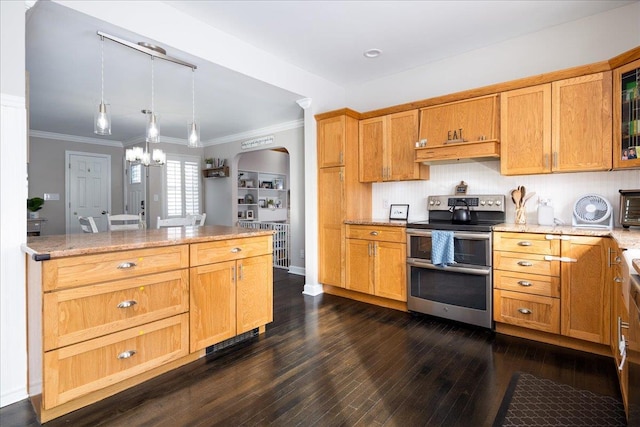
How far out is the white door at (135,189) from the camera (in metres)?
6.71

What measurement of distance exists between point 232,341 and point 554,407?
224 centimetres

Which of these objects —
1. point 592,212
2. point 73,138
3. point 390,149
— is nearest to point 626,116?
point 592,212

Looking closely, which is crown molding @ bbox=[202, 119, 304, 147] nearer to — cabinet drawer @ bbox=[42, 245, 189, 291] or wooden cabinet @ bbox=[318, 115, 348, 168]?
wooden cabinet @ bbox=[318, 115, 348, 168]

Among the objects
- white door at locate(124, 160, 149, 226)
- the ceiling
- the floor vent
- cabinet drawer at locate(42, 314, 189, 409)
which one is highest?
the ceiling

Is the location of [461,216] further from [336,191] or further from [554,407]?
[554,407]

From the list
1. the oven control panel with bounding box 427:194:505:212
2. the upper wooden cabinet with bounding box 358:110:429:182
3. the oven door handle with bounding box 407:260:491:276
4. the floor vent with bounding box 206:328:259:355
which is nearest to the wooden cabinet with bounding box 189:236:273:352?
the floor vent with bounding box 206:328:259:355

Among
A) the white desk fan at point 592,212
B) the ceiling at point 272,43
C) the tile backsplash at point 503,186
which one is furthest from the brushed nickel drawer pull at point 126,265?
the white desk fan at point 592,212

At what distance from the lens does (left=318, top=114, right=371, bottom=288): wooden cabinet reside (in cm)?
399

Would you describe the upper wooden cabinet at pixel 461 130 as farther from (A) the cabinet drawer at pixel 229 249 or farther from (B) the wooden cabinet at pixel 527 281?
(A) the cabinet drawer at pixel 229 249

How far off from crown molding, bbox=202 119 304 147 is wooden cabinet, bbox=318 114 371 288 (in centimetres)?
125

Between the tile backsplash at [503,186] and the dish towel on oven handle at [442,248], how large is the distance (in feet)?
2.55

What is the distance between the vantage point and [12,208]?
6.44 ft

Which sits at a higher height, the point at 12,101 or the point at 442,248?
the point at 12,101

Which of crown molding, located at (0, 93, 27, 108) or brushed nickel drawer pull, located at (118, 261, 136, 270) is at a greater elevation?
crown molding, located at (0, 93, 27, 108)
